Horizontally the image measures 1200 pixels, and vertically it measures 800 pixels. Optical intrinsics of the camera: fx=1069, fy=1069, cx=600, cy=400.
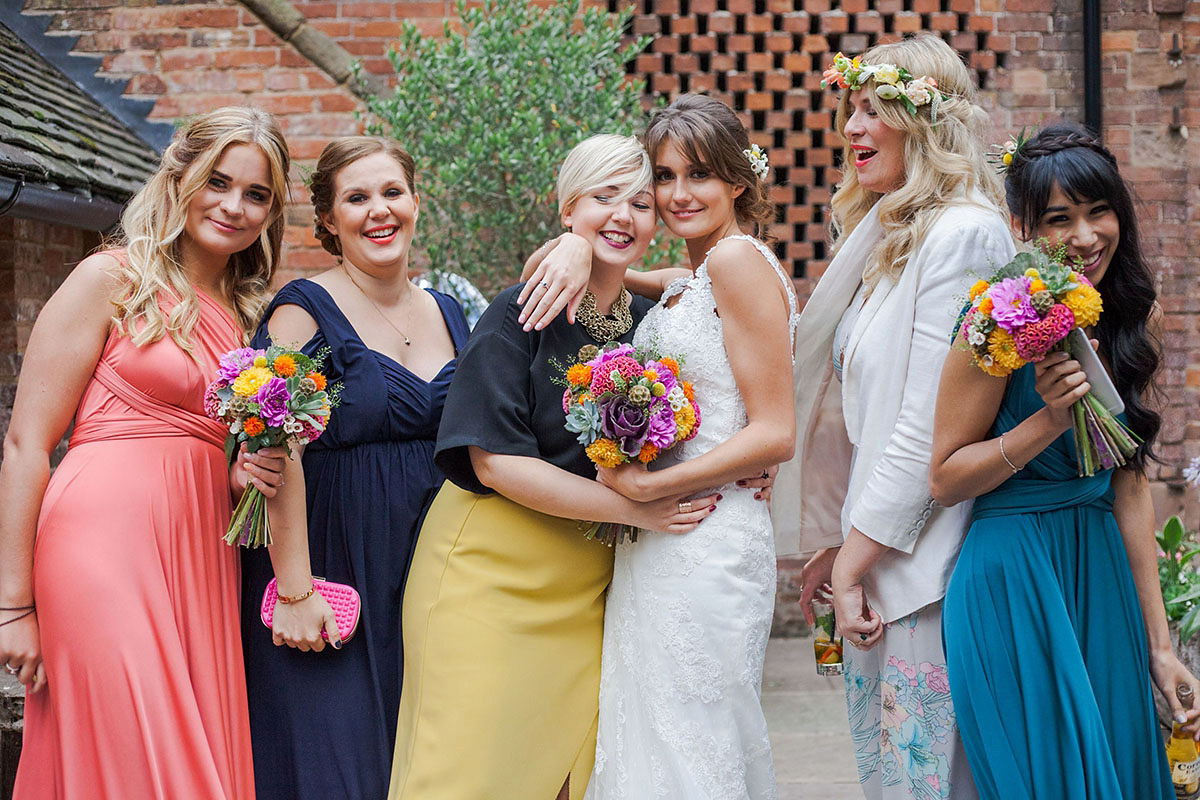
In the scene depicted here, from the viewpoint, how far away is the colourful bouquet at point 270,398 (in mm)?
2498

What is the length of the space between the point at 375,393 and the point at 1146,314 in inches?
76.0

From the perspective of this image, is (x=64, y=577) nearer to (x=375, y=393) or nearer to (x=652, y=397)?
(x=375, y=393)

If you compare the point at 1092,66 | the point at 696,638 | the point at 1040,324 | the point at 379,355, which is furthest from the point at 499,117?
the point at 1040,324

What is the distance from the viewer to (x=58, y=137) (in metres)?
4.84

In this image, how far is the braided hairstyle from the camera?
8.09 ft

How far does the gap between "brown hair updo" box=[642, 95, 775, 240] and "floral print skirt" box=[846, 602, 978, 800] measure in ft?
3.91

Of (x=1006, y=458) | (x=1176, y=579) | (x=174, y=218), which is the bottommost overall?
(x=1176, y=579)

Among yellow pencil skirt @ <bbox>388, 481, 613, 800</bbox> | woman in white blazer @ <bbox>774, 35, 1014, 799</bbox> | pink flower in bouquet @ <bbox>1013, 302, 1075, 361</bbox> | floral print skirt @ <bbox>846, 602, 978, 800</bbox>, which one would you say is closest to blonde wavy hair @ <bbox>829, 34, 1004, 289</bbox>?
woman in white blazer @ <bbox>774, 35, 1014, 799</bbox>

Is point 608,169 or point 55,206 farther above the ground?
point 55,206

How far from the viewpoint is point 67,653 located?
2.70 m

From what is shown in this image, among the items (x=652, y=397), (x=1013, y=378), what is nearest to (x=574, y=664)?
(x=652, y=397)

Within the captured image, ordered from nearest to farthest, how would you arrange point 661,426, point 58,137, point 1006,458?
1. point 1006,458
2. point 661,426
3. point 58,137

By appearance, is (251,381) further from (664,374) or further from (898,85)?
(898,85)

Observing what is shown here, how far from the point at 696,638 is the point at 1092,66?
5270 mm
